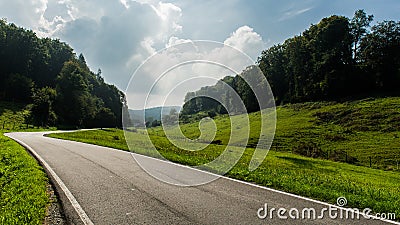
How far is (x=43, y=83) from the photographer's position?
356 feet

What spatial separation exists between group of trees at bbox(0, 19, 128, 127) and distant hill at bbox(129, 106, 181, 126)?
6628 cm

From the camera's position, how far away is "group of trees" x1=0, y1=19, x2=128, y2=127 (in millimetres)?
83000

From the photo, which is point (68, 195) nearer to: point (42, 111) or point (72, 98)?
point (42, 111)

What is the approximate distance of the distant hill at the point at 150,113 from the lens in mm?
11656

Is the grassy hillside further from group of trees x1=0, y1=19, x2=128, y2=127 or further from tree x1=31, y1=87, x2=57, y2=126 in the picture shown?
tree x1=31, y1=87, x2=57, y2=126

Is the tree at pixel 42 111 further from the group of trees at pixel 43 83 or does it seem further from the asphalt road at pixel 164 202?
the asphalt road at pixel 164 202

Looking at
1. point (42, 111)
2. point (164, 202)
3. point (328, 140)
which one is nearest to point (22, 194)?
point (164, 202)

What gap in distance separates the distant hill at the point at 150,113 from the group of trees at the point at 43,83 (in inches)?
2610

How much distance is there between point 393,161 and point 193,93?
113 ft

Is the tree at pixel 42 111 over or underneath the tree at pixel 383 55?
underneath

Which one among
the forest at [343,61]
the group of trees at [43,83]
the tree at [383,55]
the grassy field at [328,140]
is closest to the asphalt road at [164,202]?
the grassy field at [328,140]

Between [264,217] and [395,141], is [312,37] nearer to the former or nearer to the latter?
[395,141]

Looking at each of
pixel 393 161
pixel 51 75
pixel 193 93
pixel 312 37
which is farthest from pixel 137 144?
pixel 51 75

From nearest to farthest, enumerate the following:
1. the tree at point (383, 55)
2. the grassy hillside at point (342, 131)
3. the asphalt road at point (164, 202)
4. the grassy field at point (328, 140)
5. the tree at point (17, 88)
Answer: the asphalt road at point (164, 202) < the grassy field at point (328, 140) < the grassy hillside at point (342, 131) < the tree at point (383, 55) < the tree at point (17, 88)
